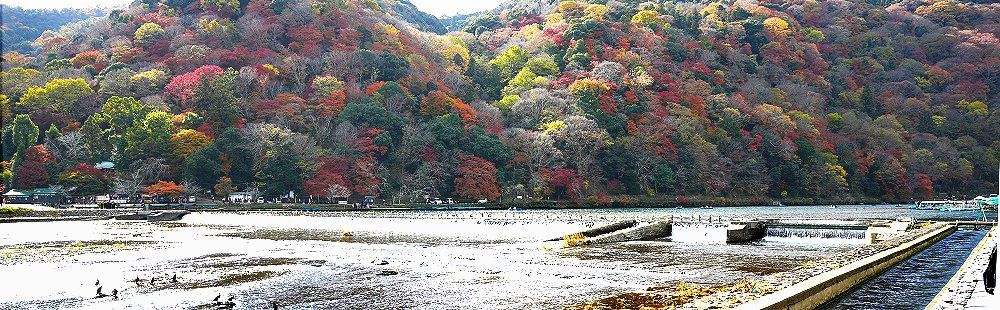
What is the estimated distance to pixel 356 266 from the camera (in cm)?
2150

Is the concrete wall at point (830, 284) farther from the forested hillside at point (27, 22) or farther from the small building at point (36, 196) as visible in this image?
the forested hillside at point (27, 22)

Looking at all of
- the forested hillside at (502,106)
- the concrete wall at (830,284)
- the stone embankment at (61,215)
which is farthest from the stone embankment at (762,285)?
the forested hillside at (502,106)

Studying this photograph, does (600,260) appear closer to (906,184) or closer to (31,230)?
(31,230)

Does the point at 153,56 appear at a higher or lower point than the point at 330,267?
higher

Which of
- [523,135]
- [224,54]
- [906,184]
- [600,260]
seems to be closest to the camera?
[600,260]

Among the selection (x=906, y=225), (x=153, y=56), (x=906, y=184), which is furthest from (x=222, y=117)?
(x=906, y=184)

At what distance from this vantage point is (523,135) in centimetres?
7469

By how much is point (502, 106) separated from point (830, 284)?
7069 centimetres

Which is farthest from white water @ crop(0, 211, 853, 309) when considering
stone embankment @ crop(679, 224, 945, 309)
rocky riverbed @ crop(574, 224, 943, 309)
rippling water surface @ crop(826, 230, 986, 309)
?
rippling water surface @ crop(826, 230, 986, 309)

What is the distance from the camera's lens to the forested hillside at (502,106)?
64.6 metres

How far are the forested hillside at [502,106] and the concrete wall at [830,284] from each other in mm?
49455

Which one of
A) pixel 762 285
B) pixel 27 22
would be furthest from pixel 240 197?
pixel 27 22

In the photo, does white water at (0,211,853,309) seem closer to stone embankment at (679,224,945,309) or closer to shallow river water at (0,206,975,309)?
shallow river water at (0,206,975,309)

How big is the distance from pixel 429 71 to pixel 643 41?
30792 millimetres
